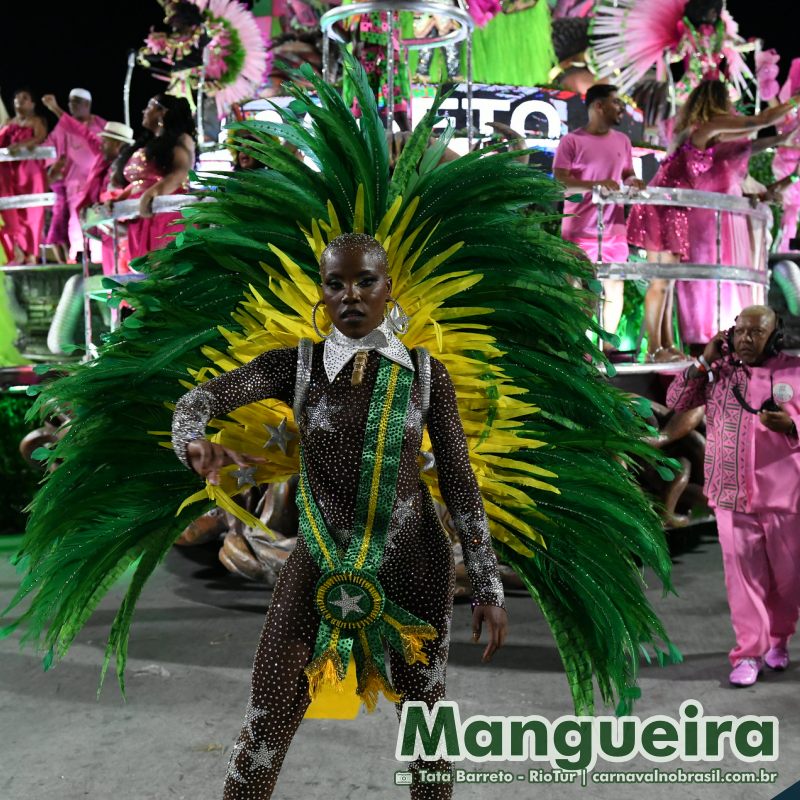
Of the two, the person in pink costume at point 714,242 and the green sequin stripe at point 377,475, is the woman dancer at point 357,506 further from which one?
the person in pink costume at point 714,242

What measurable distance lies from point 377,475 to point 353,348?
0.96 ft

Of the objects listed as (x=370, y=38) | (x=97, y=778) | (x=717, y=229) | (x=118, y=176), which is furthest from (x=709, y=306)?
(x=97, y=778)

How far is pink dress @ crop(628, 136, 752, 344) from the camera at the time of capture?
657cm

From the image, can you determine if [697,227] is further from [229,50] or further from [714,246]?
[229,50]

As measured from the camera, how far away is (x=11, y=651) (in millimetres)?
4887

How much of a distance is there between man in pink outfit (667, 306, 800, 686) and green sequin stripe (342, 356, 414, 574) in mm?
2490

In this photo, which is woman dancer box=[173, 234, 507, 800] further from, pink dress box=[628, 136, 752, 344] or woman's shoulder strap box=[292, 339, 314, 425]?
pink dress box=[628, 136, 752, 344]

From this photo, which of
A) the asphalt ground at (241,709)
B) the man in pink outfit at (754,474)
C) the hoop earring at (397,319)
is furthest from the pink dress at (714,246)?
the hoop earring at (397,319)

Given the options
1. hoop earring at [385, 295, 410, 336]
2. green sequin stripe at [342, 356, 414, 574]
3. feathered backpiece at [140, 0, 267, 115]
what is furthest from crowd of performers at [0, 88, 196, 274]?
green sequin stripe at [342, 356, 414, 574]

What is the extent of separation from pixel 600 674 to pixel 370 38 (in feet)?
14.7

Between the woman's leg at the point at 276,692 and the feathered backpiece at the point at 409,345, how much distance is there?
1.40 ft

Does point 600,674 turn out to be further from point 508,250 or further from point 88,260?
point 88,260

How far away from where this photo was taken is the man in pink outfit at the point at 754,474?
4.37m

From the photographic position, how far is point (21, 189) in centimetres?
934
